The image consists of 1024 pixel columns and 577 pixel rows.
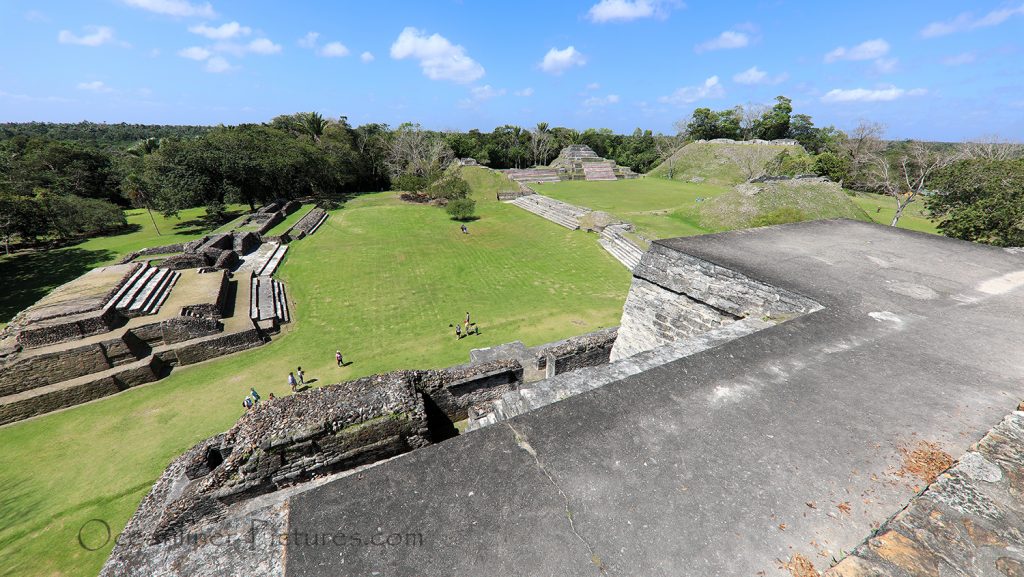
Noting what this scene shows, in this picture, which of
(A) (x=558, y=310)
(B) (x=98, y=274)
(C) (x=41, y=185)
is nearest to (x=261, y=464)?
(A) (x=558, y=310)

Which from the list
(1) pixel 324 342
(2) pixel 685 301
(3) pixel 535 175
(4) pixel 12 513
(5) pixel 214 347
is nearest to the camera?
(4) pixel 12 513

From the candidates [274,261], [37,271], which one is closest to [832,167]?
[274,261]

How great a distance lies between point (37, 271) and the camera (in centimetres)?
1969

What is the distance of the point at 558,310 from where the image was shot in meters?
15.9

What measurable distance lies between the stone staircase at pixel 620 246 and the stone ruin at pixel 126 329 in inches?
723

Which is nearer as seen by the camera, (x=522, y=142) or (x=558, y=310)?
(x=558, y=310)

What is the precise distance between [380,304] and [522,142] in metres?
55.7

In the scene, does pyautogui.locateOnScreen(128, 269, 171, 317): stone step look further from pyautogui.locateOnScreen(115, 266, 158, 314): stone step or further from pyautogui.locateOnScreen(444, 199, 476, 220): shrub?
pyautogui.locateOnScreen(444, 199, 476, 220): shrub

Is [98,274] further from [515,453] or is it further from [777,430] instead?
[777,430]

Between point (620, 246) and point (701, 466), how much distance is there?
70.8 feet

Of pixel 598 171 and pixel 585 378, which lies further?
pixel 598 171

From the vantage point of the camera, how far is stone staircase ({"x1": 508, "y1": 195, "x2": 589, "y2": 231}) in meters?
30.2

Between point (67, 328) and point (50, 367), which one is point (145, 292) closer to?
point (67, 328)

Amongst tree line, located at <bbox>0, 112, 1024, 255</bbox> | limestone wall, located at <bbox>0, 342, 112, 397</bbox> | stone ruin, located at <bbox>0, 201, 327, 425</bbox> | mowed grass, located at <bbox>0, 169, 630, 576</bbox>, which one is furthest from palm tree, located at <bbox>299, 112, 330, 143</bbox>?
limestone wall, located at <bbox>0, 342, 112, 397</bbox>
